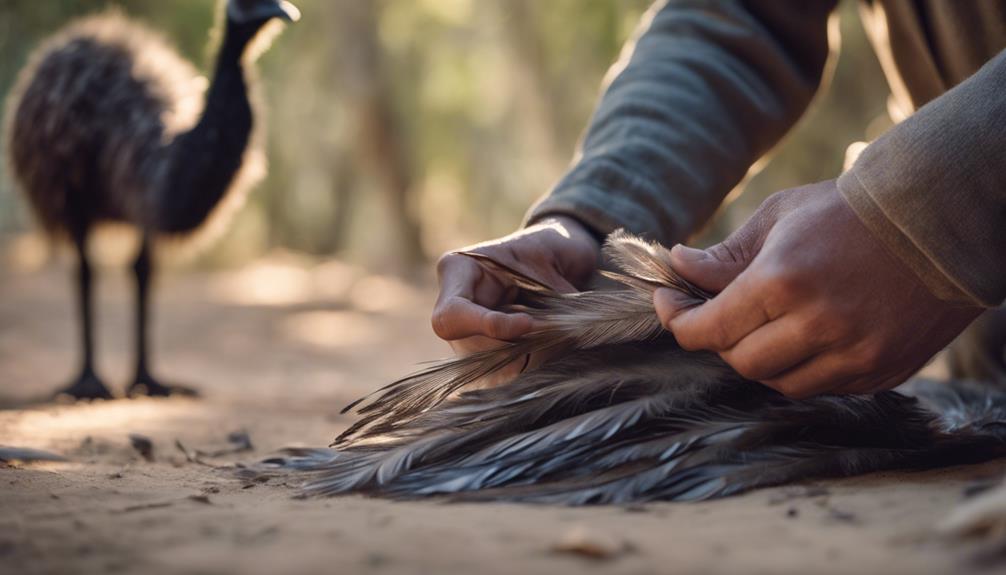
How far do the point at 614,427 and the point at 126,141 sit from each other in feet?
15.5

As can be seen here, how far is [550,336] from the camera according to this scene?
84.7 inches

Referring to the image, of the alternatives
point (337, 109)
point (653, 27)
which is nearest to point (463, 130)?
point (337, 109)

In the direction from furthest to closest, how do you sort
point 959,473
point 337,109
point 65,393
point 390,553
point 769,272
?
point 337,109
point 65,393
point 959,473
point 769,272
point 390,553

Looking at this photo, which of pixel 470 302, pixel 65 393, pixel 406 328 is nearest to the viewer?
pixel 470 302

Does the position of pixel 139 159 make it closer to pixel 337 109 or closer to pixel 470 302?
pixel 470 302

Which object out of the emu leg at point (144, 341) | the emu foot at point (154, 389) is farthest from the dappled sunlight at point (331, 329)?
the emu foot at point (154, 389)

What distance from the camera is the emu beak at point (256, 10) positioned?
5.39m

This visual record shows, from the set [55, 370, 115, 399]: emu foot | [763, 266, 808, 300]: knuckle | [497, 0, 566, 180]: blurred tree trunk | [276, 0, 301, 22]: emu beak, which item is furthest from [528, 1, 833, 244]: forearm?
[497, 0, 566, 180]: blurred tree trunk

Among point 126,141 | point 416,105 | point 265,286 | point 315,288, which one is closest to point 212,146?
point 126,141

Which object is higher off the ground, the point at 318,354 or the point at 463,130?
the point at 463,130

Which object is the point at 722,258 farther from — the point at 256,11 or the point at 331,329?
the point at 331,329

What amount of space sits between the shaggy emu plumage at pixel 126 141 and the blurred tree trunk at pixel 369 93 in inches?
310

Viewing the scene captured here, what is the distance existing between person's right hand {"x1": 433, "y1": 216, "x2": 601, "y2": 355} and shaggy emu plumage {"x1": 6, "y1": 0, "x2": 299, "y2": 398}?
334 cm

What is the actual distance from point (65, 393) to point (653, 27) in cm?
409
